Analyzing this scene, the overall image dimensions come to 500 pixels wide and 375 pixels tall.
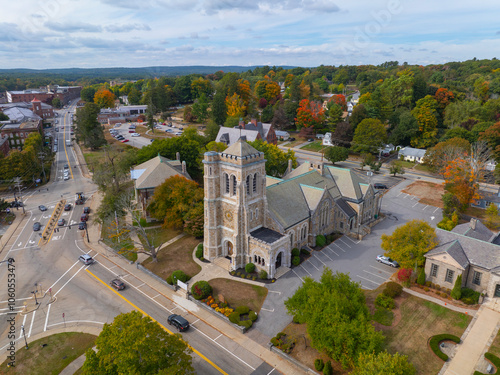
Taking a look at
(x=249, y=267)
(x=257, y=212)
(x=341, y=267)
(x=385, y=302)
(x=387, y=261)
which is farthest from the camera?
(x=387, y=261)

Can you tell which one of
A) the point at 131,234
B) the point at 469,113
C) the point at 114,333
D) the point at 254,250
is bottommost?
the point at 131,234

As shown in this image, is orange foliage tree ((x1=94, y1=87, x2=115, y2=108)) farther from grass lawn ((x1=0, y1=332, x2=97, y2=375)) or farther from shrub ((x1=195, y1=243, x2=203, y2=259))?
grass lawn ((x1=0, y1=332, x2=97, y2=375))

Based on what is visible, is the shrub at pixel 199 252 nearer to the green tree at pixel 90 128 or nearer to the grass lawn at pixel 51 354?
the grass lawn at pixel 51 354

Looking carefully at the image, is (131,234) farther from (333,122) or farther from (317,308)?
(333,122)

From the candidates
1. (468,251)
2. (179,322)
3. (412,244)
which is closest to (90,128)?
(179,322)

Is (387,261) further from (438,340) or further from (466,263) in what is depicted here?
(438,340)

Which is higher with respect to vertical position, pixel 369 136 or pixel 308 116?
pixel 308 116

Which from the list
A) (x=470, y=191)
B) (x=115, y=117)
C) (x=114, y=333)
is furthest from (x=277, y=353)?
(x=115, y=117)
